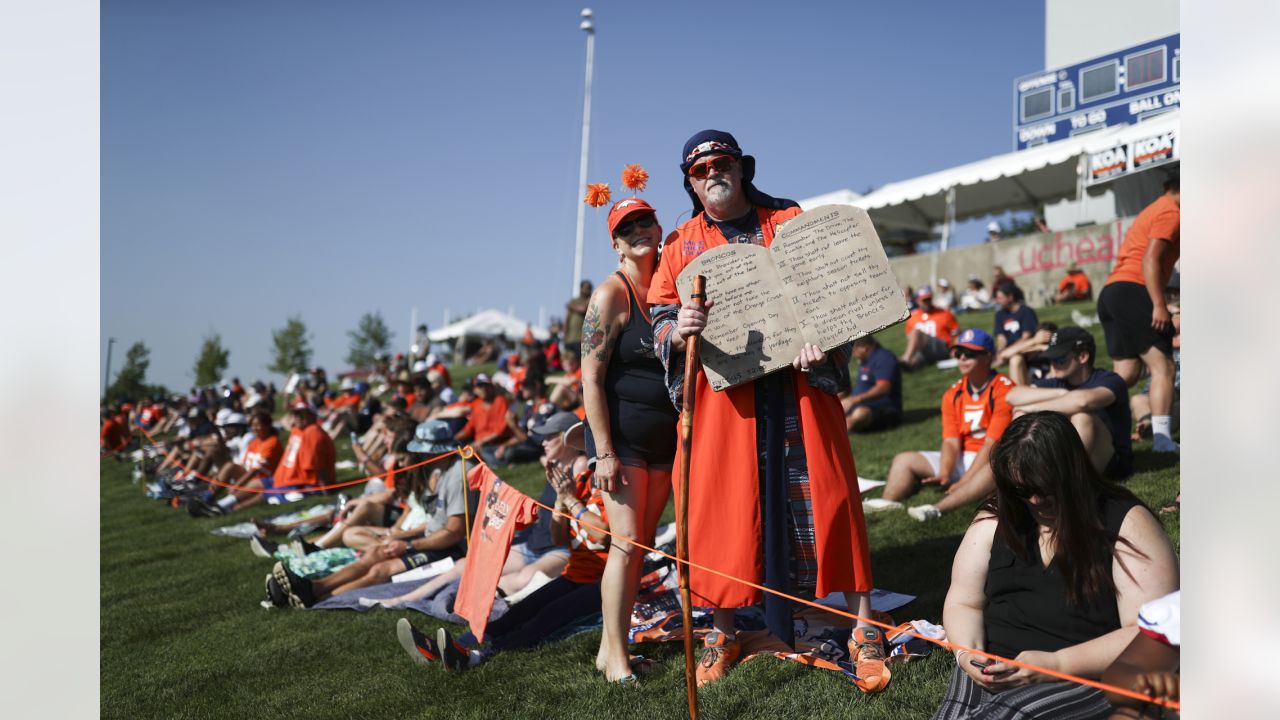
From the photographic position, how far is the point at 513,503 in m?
4.58

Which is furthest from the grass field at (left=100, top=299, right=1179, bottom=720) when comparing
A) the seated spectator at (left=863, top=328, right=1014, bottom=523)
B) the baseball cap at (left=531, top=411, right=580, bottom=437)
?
the baseball cap at (left=531, top=411, right=580, bottom=437)

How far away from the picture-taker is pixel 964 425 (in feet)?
21.7

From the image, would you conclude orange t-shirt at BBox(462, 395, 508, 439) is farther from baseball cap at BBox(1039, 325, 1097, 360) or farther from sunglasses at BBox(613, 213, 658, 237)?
sunglasses at BBox(613, 213, 658, 237)

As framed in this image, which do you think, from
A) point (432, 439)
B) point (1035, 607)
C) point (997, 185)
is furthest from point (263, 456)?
point (997, 185)

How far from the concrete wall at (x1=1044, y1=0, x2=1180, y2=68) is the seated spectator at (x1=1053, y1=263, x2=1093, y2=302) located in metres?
14.9

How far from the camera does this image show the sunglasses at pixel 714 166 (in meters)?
3.57

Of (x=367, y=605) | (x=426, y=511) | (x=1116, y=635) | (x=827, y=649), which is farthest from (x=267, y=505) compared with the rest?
(x=1116, y=635)

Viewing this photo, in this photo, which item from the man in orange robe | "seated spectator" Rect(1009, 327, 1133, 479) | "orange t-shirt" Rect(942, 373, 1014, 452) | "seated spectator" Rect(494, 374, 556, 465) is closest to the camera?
the man in orange robe

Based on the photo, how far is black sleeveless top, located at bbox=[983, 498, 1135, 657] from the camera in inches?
99.0

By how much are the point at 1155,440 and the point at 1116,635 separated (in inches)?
185

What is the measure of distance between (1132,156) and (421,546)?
16818 millimetres

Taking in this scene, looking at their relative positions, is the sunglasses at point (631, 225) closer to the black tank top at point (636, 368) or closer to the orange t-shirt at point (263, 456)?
the black tank top at point (636, 368)

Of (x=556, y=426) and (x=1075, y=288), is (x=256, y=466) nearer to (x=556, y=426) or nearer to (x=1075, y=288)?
(x=556, y=426)
